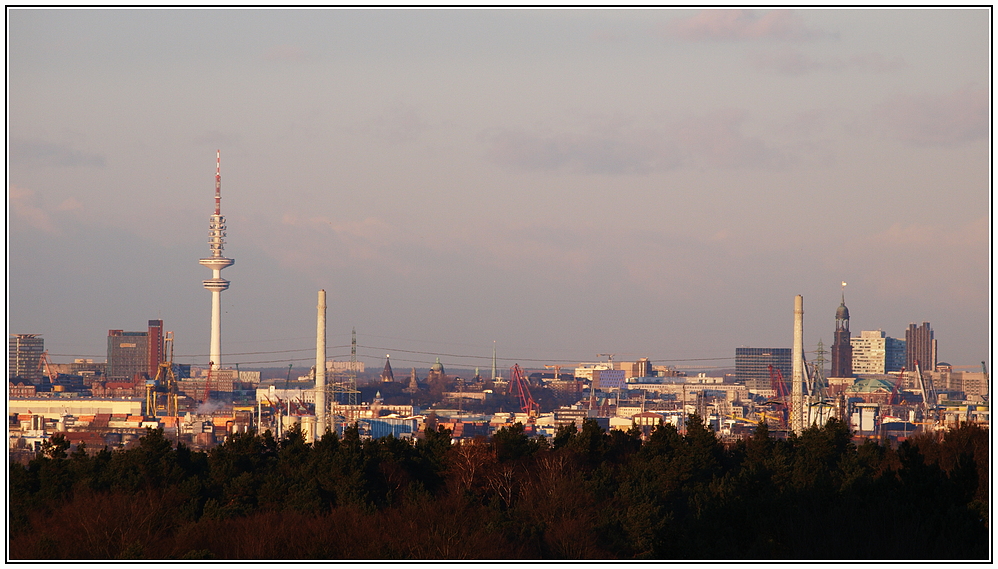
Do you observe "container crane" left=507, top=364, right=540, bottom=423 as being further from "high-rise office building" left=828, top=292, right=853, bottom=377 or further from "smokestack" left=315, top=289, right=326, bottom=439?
"smokestack" left=315, top=289, right=326, bottom=439

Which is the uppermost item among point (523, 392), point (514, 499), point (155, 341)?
point (155, 341)

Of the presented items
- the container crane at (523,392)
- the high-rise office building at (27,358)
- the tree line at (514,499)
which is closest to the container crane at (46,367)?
the high-rise office building at (27,358)

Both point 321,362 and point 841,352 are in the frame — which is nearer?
point 321,362

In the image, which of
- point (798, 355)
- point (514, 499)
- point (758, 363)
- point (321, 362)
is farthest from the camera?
point (758, 363)

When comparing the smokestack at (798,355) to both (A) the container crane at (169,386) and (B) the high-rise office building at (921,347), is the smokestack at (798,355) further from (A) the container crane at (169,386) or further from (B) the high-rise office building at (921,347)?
(B) the high-rise office building at (921,347)

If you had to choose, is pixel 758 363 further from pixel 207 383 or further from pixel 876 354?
pixel 207 383

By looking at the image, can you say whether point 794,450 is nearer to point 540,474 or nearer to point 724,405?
point 540,474

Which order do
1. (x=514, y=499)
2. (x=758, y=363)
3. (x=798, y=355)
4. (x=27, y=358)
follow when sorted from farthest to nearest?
(x=758, y=363) < (x=27, y=358) < (x=798, y=355) < (x=514, y=499)

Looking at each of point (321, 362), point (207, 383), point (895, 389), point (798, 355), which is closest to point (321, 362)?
point (321, 362)
